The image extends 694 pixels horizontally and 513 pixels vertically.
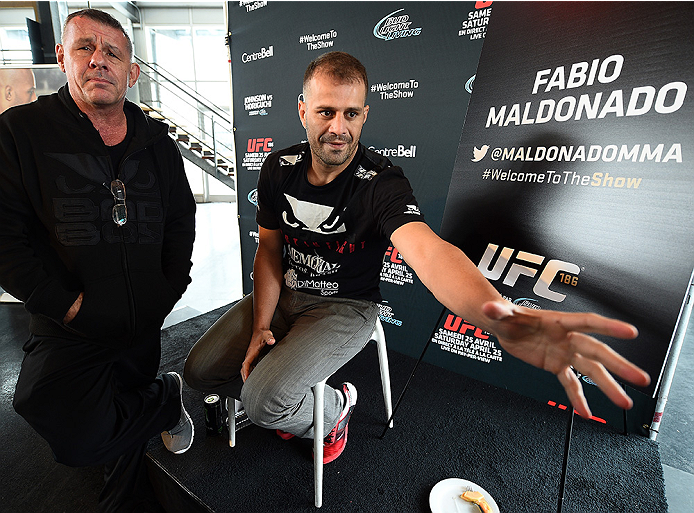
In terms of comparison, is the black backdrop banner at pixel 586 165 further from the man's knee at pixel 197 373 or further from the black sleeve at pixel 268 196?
the man's knee at pixel 197 373

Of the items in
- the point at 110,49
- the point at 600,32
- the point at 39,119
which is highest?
the point at 600,32

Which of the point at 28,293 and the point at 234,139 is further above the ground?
the point at 234,139

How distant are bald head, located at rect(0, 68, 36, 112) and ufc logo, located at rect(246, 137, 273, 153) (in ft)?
5.26

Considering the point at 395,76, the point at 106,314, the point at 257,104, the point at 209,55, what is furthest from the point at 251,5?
the point at 209,55

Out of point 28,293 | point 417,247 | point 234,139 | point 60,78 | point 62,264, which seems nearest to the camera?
point 417,247

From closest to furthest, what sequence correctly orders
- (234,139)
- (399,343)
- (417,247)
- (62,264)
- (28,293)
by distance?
(417,247) < (28,293) < (62,264) < (399,343) < (234,139)

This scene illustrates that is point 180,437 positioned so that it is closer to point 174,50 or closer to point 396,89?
point 396,89

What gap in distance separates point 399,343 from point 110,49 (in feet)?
6.42

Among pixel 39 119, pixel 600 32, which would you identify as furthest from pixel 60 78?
pixel 600 32

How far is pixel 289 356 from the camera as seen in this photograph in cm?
107

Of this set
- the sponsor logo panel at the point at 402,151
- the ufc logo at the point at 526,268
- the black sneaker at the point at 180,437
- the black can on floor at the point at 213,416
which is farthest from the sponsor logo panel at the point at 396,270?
the black sneaker at the point at 180,437

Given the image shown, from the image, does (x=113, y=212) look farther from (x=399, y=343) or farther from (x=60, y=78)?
(x=60, y=78)

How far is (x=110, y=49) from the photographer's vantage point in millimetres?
1142

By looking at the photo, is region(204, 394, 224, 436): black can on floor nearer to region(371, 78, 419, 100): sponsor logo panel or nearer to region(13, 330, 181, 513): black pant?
region(13, 330, 181, 513): black pant
